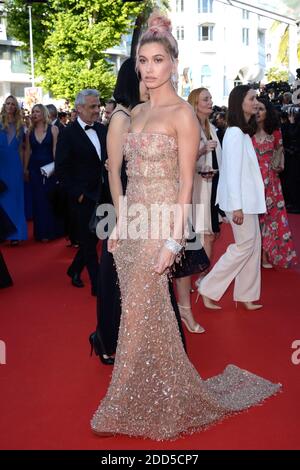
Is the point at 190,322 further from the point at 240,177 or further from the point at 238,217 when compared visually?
the point at 240,177

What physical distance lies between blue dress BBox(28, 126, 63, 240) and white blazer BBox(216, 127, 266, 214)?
428 centimetres

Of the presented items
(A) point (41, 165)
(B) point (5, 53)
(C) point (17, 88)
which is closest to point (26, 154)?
(A) point (41, 165)

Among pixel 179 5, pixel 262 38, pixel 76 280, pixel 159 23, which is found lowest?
pixel 76 280

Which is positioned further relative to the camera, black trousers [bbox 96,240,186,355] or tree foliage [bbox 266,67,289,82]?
tree foliage [bbox 266,67,289,82]

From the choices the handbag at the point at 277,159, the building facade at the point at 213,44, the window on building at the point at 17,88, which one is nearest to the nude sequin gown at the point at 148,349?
the handbag at the point at 277,159

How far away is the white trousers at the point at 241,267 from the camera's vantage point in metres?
5.25

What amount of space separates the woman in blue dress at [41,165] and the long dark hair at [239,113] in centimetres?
424

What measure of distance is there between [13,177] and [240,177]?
445 cm

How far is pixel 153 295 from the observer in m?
3.23

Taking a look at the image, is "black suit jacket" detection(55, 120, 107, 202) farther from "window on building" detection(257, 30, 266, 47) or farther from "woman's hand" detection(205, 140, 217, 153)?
"window on building" detection(257, 30, 266, 47)

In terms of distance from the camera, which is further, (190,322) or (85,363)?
(190,322)

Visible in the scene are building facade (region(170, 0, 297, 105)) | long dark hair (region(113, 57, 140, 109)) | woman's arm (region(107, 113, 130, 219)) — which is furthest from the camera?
building facade (region(170, 0, 297, 105))

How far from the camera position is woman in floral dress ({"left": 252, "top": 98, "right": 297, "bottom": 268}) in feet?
21.7

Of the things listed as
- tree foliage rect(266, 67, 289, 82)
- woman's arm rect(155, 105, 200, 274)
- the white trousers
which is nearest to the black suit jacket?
the white trousers
